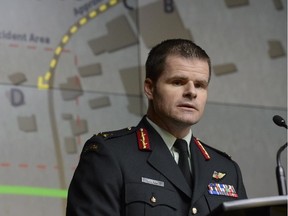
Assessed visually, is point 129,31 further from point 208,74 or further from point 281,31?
point 208,74

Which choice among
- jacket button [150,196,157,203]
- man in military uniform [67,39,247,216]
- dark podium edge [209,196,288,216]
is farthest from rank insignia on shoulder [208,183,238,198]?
dark podium edge [209,196,288,216]

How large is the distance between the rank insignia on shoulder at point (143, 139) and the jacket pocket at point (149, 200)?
0.52ft

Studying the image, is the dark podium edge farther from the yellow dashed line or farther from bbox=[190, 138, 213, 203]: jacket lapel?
the yellow dashed line

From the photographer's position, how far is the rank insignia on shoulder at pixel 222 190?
2271 millimetres

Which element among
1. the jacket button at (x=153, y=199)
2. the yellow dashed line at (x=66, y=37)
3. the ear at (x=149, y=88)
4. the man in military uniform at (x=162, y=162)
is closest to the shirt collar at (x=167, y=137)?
the man in military uniform at (x=162, y=162)

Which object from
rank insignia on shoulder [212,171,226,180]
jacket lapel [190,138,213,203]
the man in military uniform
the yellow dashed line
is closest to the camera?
the man in military uniform

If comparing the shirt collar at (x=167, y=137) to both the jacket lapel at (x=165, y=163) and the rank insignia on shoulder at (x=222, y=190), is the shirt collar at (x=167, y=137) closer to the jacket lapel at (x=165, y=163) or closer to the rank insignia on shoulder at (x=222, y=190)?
the jacket lapel at (x=165, y=163)

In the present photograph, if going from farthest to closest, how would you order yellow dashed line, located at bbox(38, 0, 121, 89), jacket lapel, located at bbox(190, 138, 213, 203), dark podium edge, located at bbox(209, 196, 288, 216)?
yellow dashed line, located at bbox(38, 0, 121, 89)
jacket lapel, located at bbox(190, 138, 213, 203)
dark podium edge, located at bbox(209, 196, 288, 216)

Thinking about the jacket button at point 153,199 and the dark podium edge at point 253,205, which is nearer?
the dark podium edge at point 253,205

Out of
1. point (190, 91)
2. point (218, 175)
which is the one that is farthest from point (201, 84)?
point (218, 175)

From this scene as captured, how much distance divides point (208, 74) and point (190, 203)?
1.37 ft

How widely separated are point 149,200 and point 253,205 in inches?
18.2

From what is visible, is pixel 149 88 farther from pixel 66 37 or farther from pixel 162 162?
pixel 66 37

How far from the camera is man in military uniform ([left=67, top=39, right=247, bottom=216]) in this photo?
2.09 m
